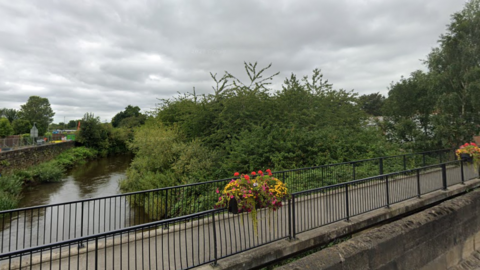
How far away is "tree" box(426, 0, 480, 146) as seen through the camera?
11688mm

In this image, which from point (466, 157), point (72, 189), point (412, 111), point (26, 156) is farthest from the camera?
point (26, 156)

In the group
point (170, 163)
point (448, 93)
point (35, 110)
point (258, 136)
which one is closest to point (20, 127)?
point (35, 110)

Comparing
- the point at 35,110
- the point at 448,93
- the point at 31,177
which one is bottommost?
the point at 31,177

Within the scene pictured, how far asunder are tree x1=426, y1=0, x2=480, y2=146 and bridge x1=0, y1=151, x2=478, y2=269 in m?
2.94

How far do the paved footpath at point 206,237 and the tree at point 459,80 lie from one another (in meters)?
5.27

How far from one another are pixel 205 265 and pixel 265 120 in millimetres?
9561

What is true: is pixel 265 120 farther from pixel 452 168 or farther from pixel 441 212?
pixel 441 212

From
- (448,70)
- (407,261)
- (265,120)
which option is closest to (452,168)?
(407,261)

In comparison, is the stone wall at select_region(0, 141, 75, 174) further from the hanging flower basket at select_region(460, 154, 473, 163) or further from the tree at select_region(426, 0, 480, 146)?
the tree at select_region(426, 0, 480, 146)

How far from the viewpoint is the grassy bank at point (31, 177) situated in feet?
36.7

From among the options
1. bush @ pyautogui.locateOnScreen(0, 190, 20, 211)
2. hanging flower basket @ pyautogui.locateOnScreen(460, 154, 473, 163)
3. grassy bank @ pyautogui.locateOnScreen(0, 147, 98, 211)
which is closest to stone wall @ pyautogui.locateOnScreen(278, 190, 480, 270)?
hanging flower basket @ pyautogui.locateOnScreen(460, 154, 473, 163)

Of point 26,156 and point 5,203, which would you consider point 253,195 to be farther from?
point 26,156

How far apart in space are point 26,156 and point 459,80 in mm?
28221

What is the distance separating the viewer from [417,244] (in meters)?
4.04
